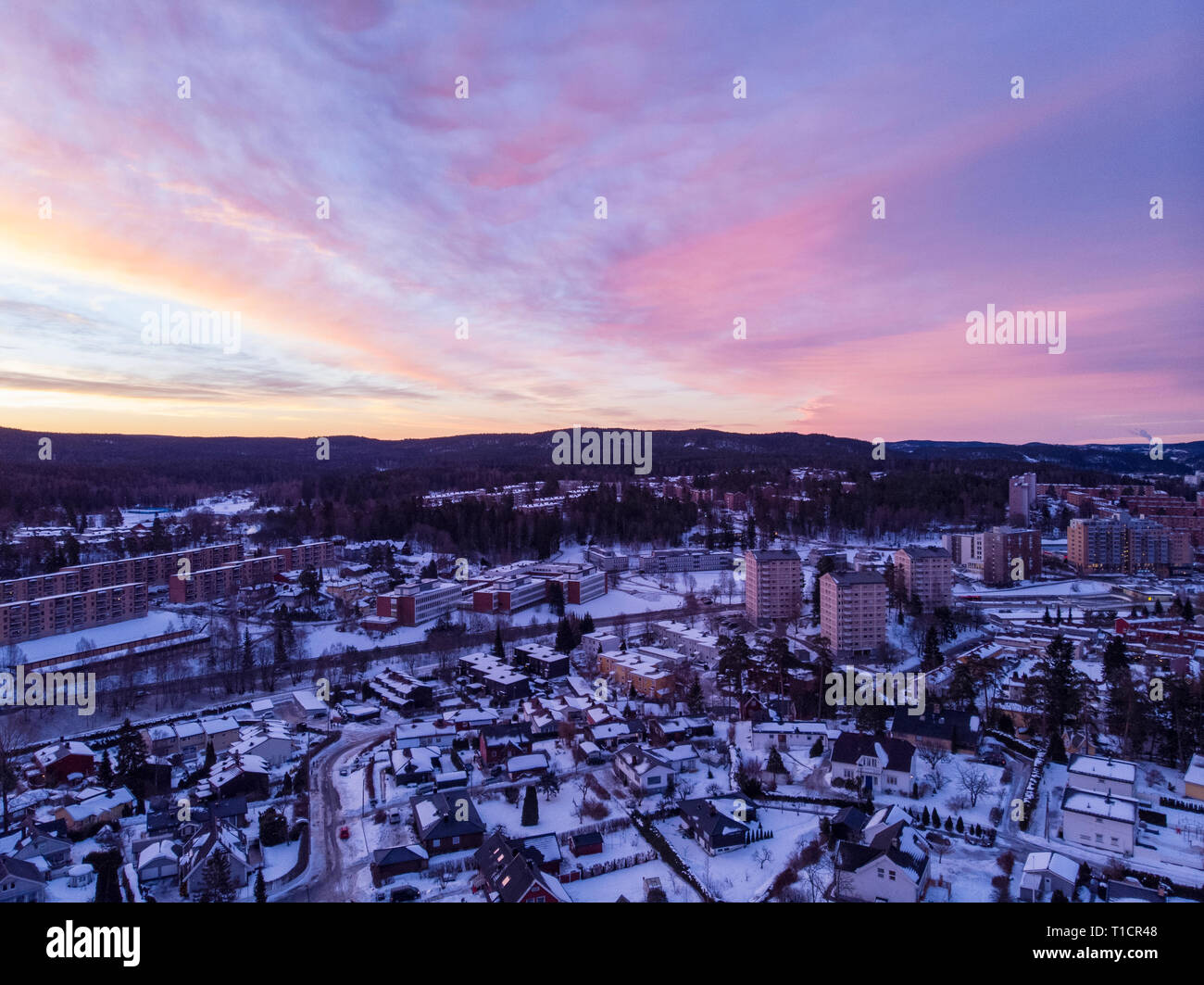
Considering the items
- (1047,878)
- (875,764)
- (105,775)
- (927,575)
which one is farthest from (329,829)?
(927,575)

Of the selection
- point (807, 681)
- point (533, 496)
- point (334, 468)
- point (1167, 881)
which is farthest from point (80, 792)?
point (334, 468)

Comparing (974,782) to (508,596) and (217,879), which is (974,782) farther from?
(508,596)

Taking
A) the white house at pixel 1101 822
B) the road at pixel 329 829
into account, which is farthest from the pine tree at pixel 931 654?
the road at pixel 329 829

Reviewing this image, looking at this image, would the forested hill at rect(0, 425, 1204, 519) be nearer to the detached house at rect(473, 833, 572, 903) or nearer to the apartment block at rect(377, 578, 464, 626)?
the apartment block at rect(377, 578, 464, 626)

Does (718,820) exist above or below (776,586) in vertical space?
below

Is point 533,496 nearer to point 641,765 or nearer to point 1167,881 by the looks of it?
point 641,765

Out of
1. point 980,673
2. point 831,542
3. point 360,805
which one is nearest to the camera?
point 360,805
